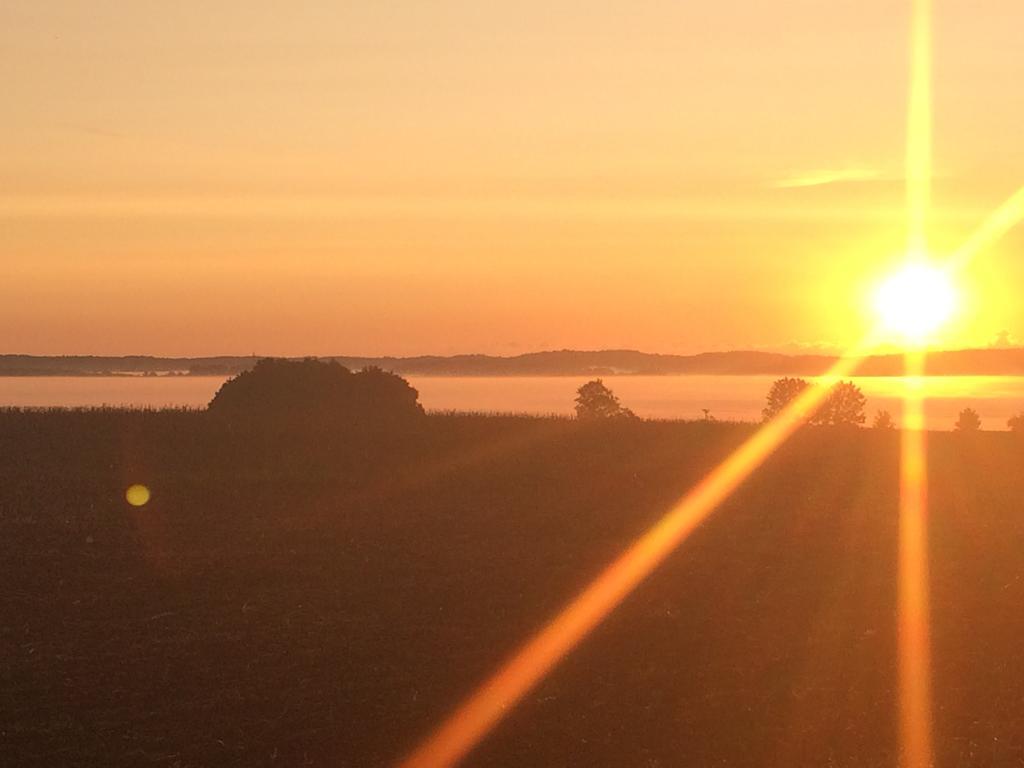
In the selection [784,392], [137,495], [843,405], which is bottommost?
[137,495]

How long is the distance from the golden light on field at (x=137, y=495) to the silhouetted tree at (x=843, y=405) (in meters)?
47.7

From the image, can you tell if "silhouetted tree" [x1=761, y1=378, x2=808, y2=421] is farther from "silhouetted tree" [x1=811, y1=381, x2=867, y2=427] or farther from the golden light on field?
the golden light on field

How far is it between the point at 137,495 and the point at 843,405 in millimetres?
50386

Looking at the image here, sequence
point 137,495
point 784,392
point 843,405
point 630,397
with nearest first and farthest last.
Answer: point 137,495 < point 843,405 < point 784,392 < point 630,397

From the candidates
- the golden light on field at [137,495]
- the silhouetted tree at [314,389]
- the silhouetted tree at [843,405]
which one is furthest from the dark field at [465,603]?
the silhouetted tree at [843,405]

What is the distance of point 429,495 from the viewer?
23.2m

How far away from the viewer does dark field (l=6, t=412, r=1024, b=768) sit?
37.4 feet

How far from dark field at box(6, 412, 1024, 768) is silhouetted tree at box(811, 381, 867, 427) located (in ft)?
126

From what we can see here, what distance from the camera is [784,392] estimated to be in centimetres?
7281

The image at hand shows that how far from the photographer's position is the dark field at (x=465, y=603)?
1141cm

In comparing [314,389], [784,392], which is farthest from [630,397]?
[314,389]

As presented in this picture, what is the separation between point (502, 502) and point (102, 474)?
8.29 metres

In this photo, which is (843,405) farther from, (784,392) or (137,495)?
(137,495)

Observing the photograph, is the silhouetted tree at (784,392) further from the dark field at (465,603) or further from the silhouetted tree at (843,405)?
the dark field at (465,603)
